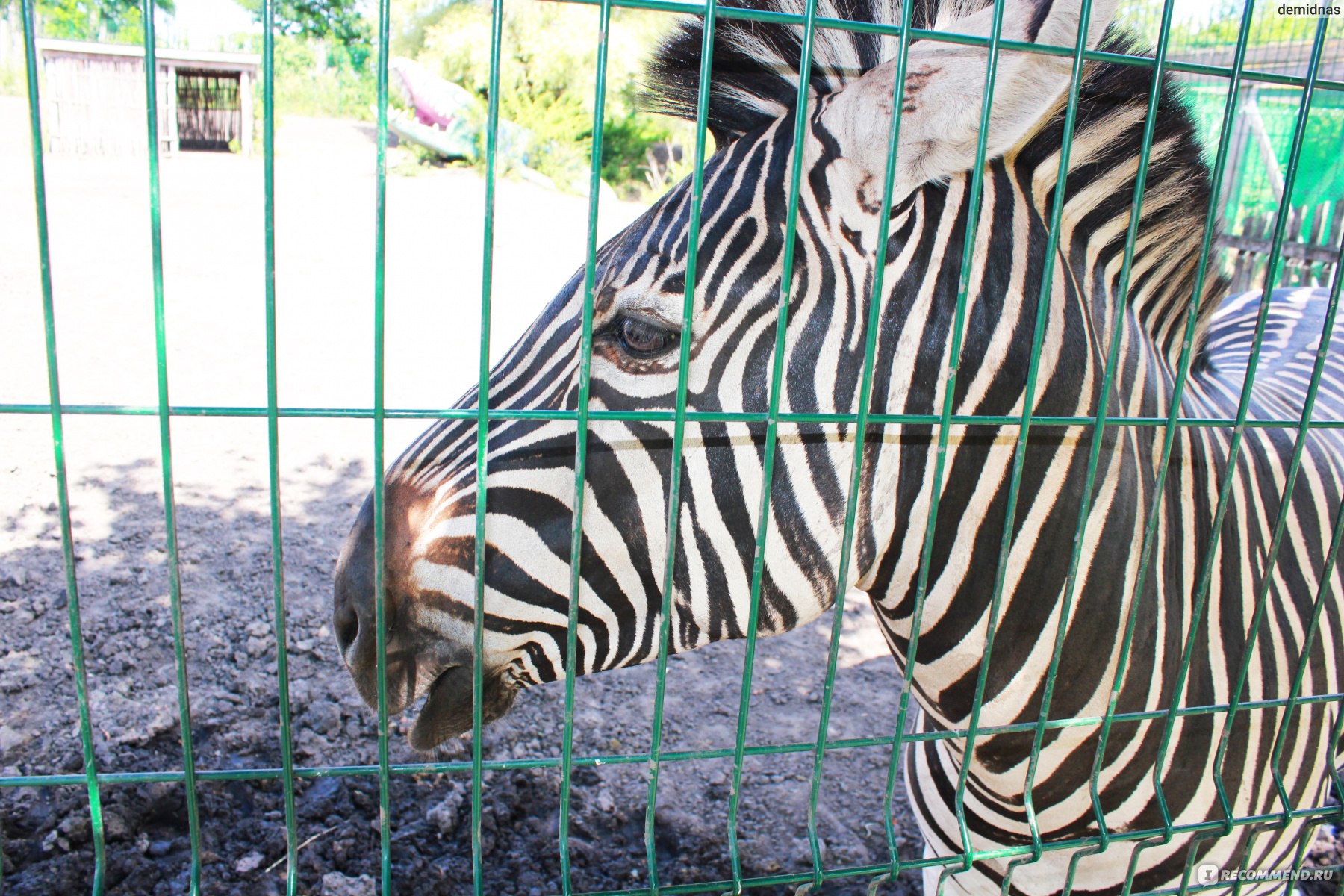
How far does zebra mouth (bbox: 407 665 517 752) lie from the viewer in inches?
59.1

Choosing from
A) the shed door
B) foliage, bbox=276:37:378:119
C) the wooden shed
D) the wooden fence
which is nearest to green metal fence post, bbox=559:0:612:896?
the wooden fence

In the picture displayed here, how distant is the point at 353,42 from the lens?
20.4m

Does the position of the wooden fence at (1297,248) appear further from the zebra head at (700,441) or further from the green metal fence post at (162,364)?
the green metal fence post at (162,364)

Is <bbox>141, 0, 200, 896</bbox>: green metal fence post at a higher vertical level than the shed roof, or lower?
lower

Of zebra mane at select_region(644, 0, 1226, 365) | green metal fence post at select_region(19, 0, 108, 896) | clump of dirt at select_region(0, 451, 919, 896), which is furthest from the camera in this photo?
clump of dirt at select_region(0, 451, 919, 896)

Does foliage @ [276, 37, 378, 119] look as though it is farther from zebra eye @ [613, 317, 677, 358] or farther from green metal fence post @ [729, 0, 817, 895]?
green metal fence post @ [729, 0, 817, 895]

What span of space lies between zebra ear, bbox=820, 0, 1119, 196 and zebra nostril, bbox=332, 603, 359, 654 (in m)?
1.09

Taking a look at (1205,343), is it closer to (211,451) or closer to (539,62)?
(211,451)

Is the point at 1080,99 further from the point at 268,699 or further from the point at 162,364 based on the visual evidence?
the point at 268,699

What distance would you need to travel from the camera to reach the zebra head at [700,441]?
4.64 ft

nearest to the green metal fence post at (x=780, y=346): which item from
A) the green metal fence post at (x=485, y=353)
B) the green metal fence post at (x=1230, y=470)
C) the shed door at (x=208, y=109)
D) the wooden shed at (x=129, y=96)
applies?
the green metal fence post at (x=485, y=353)

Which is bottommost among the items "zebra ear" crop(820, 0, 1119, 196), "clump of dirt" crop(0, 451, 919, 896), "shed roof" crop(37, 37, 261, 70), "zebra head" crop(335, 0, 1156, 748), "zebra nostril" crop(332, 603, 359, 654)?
"clump of dirt" crop(0, 451, 919, 896)

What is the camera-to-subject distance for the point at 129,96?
18.1 m

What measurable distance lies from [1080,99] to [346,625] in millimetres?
1550
